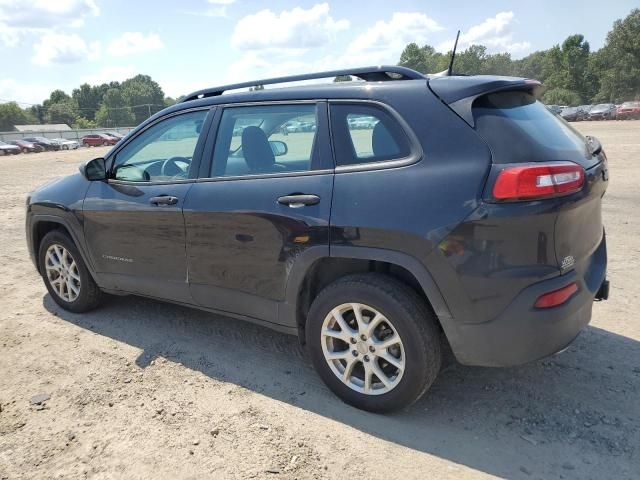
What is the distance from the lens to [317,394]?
326 centimetres

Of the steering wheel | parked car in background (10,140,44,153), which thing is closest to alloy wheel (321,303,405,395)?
the steering wheel

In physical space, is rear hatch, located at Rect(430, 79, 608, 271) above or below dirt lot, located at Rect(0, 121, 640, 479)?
above

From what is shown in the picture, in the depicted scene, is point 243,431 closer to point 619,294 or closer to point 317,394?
point 317,394

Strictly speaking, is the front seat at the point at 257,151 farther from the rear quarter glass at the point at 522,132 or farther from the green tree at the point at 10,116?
the green tree at the point at 10,116

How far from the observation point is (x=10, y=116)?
353ft

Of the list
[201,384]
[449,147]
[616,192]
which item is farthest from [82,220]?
[616,192]

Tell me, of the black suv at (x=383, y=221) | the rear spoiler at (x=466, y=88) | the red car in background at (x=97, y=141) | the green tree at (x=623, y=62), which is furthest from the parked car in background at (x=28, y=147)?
the green tree at (x=623, y=62)

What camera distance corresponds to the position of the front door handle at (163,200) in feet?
11.9

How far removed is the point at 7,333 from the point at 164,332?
133 centimetres

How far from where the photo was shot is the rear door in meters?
3.04

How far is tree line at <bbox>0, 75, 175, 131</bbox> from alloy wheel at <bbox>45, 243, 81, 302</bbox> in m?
123

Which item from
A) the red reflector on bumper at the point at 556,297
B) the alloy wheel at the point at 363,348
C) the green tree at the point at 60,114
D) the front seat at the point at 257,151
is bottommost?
the alloy wheel at the point at 363,348

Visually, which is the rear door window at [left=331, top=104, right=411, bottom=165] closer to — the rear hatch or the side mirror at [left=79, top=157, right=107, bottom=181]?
the rear hatch

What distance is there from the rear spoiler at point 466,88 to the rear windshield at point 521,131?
0.11 feet
